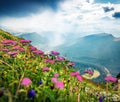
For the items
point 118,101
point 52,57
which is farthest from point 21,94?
point 52,57

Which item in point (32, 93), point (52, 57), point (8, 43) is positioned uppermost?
point (32, 93)

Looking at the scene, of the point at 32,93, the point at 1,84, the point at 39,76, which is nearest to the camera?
the point at 32,93

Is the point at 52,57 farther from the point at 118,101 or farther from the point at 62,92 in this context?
the point at 62,92

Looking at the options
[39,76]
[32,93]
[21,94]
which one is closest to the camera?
[32,93]

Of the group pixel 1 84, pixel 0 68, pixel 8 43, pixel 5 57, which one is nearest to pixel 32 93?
pixel 1 84

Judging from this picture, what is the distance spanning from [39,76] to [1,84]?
1.11m

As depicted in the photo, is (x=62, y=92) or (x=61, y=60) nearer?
(x=62, y=92)

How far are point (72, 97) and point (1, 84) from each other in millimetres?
1701

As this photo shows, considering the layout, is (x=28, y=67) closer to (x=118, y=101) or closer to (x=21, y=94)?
(x=21, y=94)

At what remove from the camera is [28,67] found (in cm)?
759

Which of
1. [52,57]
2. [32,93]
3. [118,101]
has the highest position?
[32,93]

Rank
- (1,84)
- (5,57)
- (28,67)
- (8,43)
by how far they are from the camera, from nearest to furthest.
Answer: (1,84), (28,67), (5,57), (8,43)

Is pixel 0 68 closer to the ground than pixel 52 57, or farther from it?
farther from it

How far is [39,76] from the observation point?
269 inches
